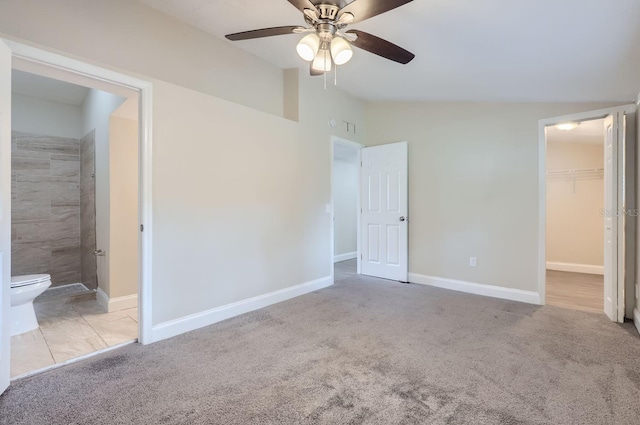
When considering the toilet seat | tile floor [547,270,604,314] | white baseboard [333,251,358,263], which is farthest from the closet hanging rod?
the toilet seat

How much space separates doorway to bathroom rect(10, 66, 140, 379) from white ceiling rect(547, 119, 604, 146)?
5.44 metres

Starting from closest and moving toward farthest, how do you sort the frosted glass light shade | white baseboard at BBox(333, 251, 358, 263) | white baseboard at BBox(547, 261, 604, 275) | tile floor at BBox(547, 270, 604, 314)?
the frosted glass light shade, tile floor at BBox(547, 270, 604, 314), white baseboard at BBox(547, 261, 604, 275), white baseboard at BBox(333, 251, 358, 263)

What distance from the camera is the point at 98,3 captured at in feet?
7.47

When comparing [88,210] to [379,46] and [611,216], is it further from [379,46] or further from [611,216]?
[611,216]

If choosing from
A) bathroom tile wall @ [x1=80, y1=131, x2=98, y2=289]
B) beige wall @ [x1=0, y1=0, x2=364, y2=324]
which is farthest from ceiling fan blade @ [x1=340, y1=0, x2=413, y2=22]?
bathroom tile wall @ [x1=80, y1=131, x2=98, y2=289]

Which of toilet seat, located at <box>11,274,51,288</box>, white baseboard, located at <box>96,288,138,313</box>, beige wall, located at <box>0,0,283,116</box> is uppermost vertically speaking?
beige wall, located at <box>0,0,283,116</box>

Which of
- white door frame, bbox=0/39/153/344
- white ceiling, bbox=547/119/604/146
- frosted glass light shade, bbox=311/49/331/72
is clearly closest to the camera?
frosted glass light shade, bbox=311/49/331/72

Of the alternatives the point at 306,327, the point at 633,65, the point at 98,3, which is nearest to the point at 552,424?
the point at 306,327

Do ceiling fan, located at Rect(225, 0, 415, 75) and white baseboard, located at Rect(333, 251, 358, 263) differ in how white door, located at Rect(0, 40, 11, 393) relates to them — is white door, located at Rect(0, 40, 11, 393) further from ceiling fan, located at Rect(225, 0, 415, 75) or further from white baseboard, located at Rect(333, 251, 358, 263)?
white baseboard, located at Rect(333, 251, 358, 263)

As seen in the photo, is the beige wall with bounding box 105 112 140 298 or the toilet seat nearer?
the toilet seat

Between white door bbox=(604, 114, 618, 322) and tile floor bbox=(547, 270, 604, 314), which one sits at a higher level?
white door bbox=(604, 114, 618, 322)

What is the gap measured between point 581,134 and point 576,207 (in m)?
1.31

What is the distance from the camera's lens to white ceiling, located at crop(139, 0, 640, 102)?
1878 mm

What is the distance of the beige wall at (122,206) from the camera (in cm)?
337
